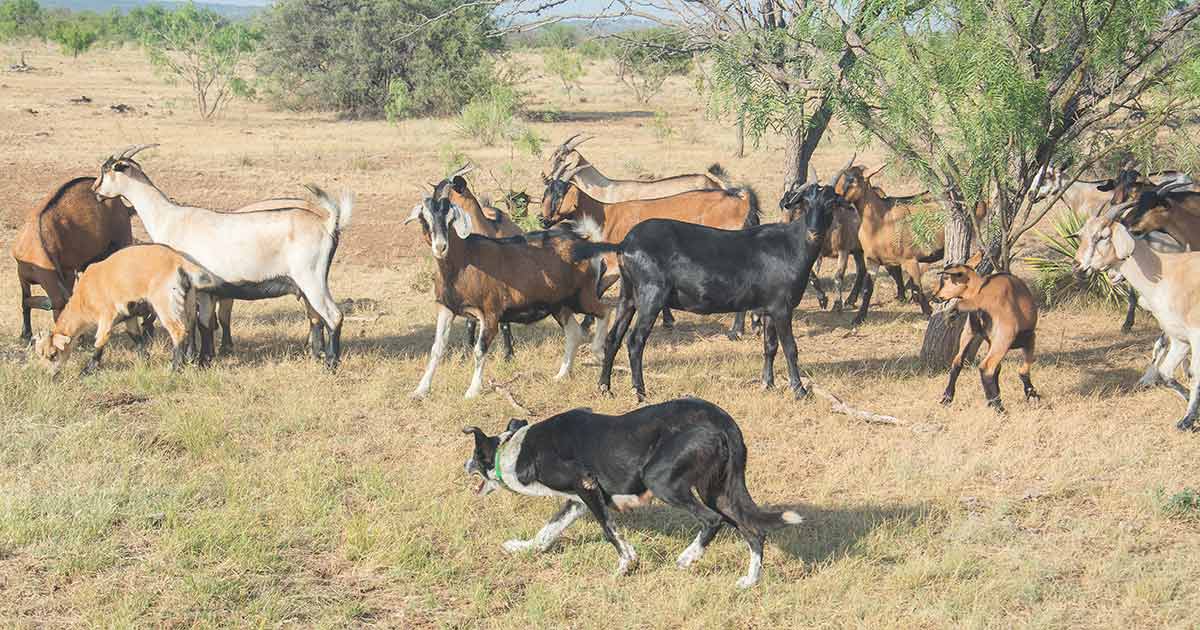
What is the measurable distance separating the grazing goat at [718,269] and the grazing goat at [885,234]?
10.4ft

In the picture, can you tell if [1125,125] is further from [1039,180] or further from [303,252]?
[303,252]

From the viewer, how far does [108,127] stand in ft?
103

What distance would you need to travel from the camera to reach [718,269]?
30.6 ft

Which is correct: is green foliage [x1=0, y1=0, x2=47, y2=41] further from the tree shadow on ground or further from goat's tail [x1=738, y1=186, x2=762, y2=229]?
the tree shadow on ground

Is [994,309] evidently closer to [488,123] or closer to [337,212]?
[337,212]

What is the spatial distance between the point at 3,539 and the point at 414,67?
112 feet

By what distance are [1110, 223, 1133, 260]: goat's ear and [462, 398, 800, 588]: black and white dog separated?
4400 millimetres

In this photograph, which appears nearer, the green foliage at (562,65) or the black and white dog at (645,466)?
the black and white dog at (645,466)

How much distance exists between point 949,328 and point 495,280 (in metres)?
4.14

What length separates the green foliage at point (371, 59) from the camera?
38125 mm

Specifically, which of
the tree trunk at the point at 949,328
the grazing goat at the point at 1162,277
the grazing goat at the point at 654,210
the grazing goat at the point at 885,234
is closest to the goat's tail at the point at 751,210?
the grazing goat at the point at 654,210

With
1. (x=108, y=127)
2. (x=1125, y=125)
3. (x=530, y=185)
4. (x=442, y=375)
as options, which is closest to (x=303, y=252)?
(x=442, y=375)

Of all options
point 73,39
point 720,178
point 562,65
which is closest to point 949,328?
point 720,178

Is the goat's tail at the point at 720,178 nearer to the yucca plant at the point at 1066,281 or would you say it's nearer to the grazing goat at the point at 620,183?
the grazing goat at the point at 620,183
